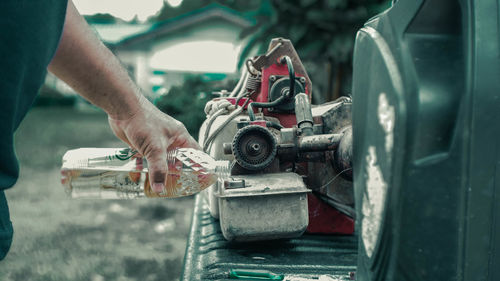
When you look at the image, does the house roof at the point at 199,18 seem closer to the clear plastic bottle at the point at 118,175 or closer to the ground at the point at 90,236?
the ground at the point at 90,236

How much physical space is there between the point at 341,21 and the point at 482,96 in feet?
27.8

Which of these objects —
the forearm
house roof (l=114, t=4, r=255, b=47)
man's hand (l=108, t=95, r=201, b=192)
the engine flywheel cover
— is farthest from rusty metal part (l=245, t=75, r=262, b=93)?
house roof (l=114, t=4, r=255, b=47)

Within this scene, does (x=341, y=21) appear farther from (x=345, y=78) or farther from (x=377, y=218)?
(x=377, y=218)

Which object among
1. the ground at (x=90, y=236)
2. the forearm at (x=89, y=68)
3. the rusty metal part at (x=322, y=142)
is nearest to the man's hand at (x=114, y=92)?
the forearm at (x=89, y=68)

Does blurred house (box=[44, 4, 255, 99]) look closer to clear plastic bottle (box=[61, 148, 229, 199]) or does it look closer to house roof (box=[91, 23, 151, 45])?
house roof (box=[91, 23, 151, 45])

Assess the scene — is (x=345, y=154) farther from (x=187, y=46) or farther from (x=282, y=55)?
(x=187, y=46)

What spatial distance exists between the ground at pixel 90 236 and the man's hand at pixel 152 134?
1.99 m

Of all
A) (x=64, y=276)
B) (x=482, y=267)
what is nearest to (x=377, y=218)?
(x=482, y=267)

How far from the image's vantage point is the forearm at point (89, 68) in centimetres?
117

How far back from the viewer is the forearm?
1.17 m

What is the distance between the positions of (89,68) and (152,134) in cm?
37

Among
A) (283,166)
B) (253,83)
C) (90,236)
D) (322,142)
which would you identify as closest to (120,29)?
(90,236)

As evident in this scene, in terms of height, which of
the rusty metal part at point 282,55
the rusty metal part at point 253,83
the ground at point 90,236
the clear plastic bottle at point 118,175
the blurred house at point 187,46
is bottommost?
the ground at point 90,236

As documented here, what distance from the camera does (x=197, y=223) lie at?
2549 millimetres
